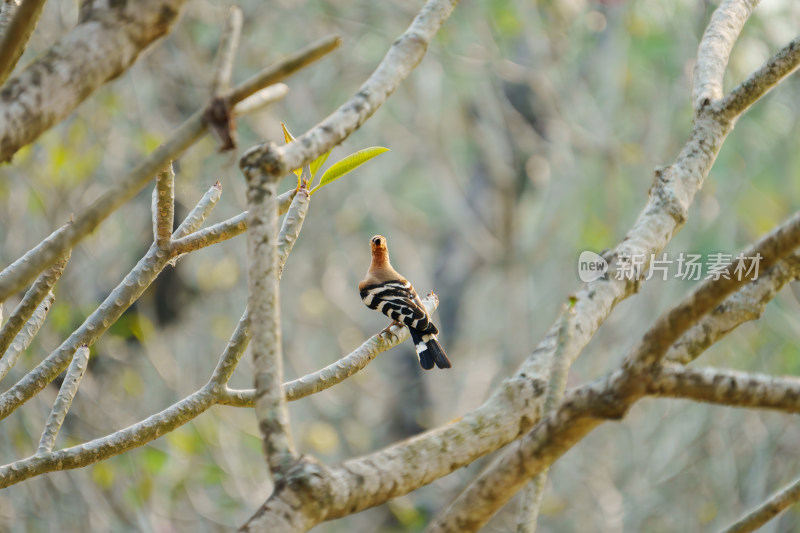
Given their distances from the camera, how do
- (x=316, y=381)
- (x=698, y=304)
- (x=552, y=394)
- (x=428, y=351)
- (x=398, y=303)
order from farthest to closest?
(x=428, y=351) < (x=398, y=303) < (x=316, y=381) < (x=552, y=394) < (x=698, y=304)

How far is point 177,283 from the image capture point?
6965 mm

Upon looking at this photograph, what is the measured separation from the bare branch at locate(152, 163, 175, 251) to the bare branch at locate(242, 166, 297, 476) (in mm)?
742

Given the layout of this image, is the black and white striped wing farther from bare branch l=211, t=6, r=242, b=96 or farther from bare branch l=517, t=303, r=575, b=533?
bare branch l=211, t=6, r=242, b=96

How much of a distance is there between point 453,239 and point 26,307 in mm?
7215

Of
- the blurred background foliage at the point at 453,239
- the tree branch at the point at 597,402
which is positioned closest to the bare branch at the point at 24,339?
the tree branch at the point at 597,402

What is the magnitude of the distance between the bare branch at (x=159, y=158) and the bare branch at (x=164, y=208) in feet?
2.16

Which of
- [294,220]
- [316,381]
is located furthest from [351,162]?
[316,381]

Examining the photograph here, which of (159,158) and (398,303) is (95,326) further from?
(398,303)

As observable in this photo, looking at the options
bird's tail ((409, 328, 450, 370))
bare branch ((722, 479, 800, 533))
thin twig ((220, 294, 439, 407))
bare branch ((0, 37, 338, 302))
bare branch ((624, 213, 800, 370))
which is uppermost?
bird's tail ((409, 328, 450, 370))

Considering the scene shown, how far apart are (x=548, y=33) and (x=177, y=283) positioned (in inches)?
147

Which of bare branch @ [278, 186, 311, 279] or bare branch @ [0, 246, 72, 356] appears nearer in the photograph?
bare branch @ [0, 246, 72, 356]

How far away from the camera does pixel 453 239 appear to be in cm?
892

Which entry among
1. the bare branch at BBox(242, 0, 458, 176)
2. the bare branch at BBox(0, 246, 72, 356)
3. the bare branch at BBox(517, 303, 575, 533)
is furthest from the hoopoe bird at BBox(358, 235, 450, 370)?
the bare branch at BBox(517, 303, 575, 533)

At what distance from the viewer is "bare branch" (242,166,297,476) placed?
115cm
